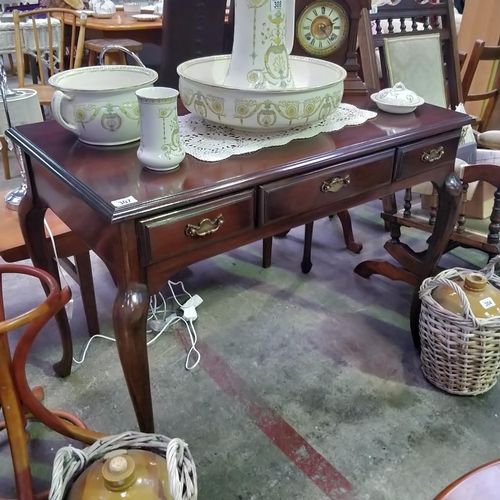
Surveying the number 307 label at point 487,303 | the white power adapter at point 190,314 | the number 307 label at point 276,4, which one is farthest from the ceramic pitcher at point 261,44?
the white power adapter at point 190,314

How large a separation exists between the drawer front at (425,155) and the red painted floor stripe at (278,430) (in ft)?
2.30

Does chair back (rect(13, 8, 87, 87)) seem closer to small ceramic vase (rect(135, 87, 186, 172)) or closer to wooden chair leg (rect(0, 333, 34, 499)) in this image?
small ceramic vase (rect(135, 87, 186, 172))

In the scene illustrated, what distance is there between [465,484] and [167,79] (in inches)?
83.7

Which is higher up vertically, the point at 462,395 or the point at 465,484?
the point at 465,484

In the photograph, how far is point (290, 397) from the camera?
4.77ft

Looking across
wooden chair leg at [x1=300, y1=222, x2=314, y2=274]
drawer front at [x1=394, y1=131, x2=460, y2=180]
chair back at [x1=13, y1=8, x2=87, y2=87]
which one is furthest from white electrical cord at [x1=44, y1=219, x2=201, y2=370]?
chair back at [x1=13, y1=8, x2=87, y2=87]

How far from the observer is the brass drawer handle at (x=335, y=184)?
109 centimetres

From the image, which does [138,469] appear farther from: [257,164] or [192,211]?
[257,164]

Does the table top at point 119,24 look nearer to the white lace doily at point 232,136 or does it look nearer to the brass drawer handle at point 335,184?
the white lace doily at point 232,136

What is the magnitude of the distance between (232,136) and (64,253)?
604 millimetres

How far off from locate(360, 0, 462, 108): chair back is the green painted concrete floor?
2.62 feet

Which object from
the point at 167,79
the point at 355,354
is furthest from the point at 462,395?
the point at 167,79

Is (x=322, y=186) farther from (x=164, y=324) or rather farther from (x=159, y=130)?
(x=164, y=324)

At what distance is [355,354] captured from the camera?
161 cm
